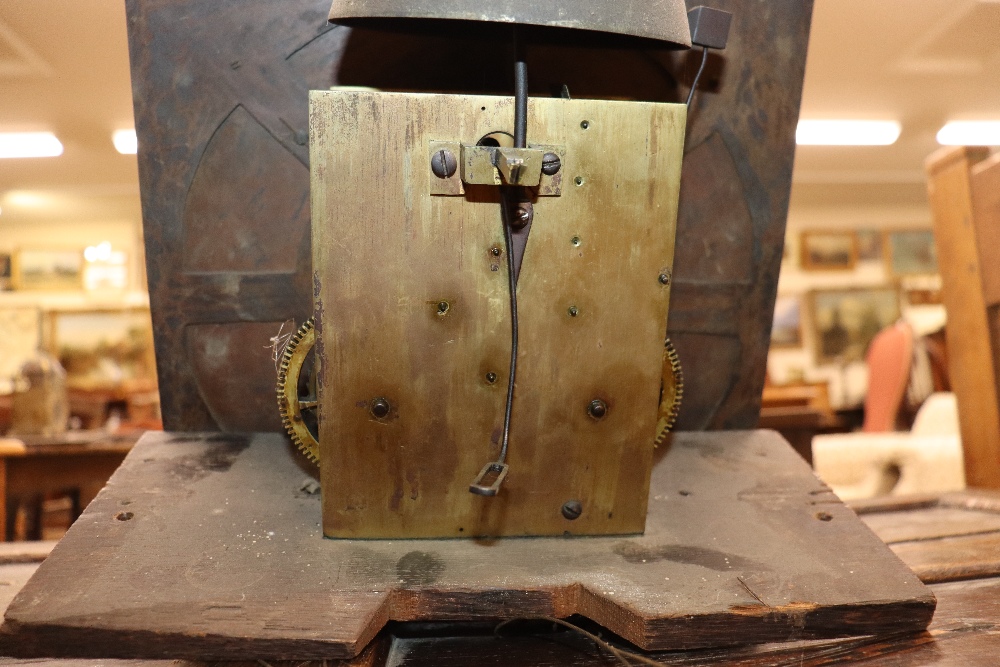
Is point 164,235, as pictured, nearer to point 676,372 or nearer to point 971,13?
point 676,372

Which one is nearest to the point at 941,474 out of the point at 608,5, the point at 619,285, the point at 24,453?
the point at 619,285

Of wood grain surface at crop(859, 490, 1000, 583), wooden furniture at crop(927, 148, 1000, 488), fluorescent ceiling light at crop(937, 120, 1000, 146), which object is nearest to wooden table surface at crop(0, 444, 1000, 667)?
wood grain surface at crop(859, 490, 1000, 583)

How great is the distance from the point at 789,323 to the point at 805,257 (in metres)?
0.52

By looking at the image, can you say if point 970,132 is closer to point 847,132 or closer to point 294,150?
point 847,132

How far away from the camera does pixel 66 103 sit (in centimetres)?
331

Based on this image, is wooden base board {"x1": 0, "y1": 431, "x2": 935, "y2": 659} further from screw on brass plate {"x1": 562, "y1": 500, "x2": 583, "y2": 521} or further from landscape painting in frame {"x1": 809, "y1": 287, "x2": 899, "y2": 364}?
landscape painting in frame {"x1": 809, "y1": 287, "x2": 899, "y2": 364}

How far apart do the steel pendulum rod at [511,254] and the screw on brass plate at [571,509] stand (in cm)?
11

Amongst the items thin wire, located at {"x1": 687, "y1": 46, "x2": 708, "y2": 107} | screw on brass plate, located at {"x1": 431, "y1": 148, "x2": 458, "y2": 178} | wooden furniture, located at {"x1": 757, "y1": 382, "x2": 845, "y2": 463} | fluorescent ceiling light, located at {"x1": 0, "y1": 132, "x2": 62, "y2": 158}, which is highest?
fluorescent ceiling light, located at {"x1": 0, "y1": 132, "x2": 62, "y2": 158}

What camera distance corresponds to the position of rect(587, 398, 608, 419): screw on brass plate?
3.49 ft

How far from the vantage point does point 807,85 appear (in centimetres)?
362

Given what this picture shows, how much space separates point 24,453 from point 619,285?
2.59 meters

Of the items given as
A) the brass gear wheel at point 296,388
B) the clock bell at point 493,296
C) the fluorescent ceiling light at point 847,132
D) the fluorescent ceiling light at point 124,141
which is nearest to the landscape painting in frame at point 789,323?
the fluorescent ceiling light at point 847,132

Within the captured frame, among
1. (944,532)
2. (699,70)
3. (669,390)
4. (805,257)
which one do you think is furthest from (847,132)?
(669,390)

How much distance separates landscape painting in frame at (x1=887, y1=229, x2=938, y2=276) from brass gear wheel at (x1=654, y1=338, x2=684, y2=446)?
537cm
